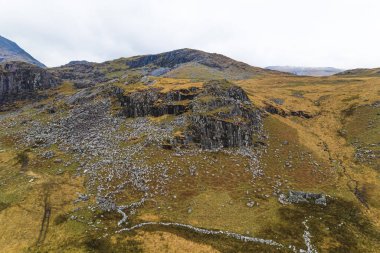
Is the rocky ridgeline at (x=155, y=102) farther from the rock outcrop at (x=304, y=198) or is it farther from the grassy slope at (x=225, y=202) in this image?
the rock outcrop at (x=304, y=198)

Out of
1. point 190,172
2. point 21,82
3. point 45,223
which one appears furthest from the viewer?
point 21,82

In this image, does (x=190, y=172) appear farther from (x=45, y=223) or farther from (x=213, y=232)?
(x=45, y=223)

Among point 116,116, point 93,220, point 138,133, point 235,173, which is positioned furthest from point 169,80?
point 93,220

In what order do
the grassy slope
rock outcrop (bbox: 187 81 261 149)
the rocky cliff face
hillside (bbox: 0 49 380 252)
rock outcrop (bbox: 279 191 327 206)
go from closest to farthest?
the grassy slope < hillside (bbox: 0 49 380 252) < rock outcrop (bbox: 279 191 327 206) < rock outcrop (bbox: 187 81 261 149) < the rocky cliff face

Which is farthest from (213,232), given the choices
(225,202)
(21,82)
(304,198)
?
(21,82)

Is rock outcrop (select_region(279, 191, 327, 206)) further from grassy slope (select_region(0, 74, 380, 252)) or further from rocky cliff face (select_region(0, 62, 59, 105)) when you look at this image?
rocky cliff face (select_region(0, 62, 59, 105))

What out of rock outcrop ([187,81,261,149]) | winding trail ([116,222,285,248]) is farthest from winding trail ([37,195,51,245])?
rock outcrop ([187,81,261,149])
